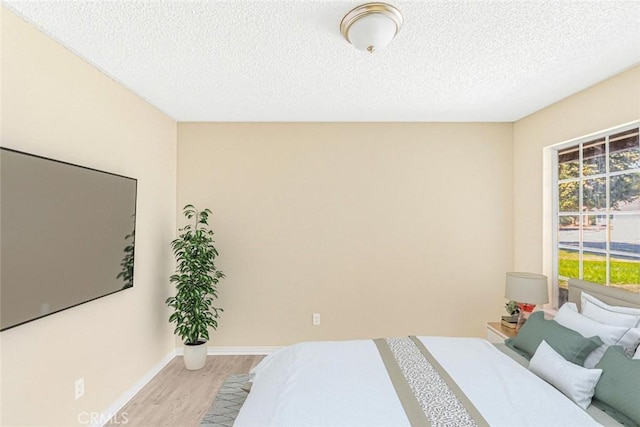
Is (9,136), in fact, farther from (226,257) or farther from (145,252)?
(226,257)

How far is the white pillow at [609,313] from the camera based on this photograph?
2076 millimetres

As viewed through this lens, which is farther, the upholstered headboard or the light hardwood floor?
the light hardwood floor

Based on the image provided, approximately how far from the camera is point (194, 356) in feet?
11.1

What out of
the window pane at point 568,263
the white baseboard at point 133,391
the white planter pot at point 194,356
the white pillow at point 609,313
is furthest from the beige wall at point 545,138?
the white baseboard at point 133,391

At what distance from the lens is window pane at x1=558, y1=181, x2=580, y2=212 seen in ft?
10.2

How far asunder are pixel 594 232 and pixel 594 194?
33 cm

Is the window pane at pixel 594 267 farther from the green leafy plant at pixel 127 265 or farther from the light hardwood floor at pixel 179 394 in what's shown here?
the green leafy plant at pixel 127 265

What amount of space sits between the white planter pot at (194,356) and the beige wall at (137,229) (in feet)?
1.01

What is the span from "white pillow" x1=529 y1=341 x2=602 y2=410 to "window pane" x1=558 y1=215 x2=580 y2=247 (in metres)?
1.50

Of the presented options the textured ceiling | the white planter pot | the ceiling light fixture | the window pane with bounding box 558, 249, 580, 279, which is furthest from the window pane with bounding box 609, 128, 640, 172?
the white planter pot

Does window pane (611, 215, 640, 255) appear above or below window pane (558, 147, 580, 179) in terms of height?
below

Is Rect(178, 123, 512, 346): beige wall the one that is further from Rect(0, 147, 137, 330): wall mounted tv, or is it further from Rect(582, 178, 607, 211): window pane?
Rect(0, 147, 137, 330): wall mounted tv

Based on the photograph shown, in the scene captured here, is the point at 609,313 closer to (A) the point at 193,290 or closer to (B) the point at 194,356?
(A) the point at 193,290

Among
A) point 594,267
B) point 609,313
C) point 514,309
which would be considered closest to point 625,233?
point 594,267
